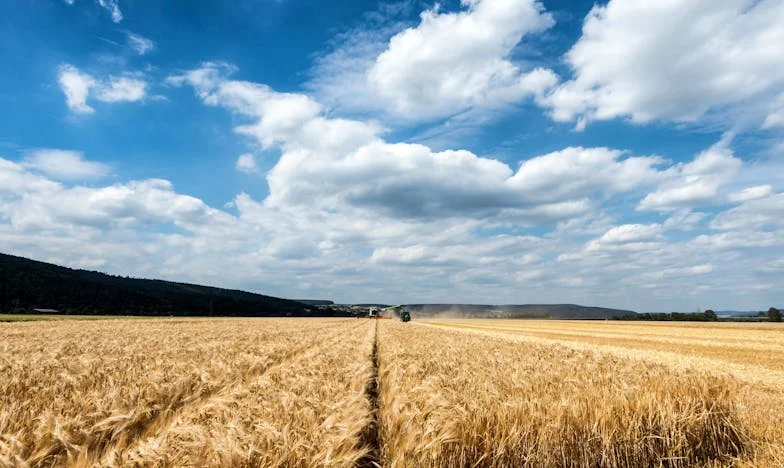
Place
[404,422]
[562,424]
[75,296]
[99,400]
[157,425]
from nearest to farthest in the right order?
[562,424]
[404,422]
[157,425]
[99,400]
[75,296]

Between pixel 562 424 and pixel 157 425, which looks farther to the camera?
pixel 157 425

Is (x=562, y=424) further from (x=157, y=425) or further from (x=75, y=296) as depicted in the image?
(x=75, y=296)

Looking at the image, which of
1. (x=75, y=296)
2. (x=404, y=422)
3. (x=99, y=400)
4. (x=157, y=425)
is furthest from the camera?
(x=75, y=296)

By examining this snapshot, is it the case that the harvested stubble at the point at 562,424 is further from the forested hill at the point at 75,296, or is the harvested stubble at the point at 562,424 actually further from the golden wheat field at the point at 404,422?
the forested hill at the point at 75,296

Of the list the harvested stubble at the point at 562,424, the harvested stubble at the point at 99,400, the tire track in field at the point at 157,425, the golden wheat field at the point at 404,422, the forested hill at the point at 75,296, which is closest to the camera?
the golden wheat field at the point at 404,422

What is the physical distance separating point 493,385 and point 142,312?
111 m

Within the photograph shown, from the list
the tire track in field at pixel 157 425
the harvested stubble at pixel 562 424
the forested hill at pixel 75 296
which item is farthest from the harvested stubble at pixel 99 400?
the forested hill at pixel 75 296

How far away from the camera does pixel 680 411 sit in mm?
5074

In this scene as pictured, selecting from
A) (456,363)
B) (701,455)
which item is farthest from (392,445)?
(456,363)

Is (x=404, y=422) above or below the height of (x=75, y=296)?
below

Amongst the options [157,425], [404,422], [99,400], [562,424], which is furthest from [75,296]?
[562,424]

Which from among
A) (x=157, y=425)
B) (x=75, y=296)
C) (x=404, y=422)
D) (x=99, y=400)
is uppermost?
(x=75, y=296)

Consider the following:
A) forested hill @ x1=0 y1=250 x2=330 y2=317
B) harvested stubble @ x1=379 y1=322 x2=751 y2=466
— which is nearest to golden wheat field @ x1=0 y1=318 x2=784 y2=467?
harvested stubble @ x1=379 y1=322 x2=751 y2=466

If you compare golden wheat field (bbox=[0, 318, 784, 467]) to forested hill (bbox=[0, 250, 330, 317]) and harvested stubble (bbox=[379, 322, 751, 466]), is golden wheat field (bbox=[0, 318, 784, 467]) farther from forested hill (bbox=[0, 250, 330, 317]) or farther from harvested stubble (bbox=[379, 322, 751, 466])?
forested hill (bbox=[0, 250, 330, 317])
